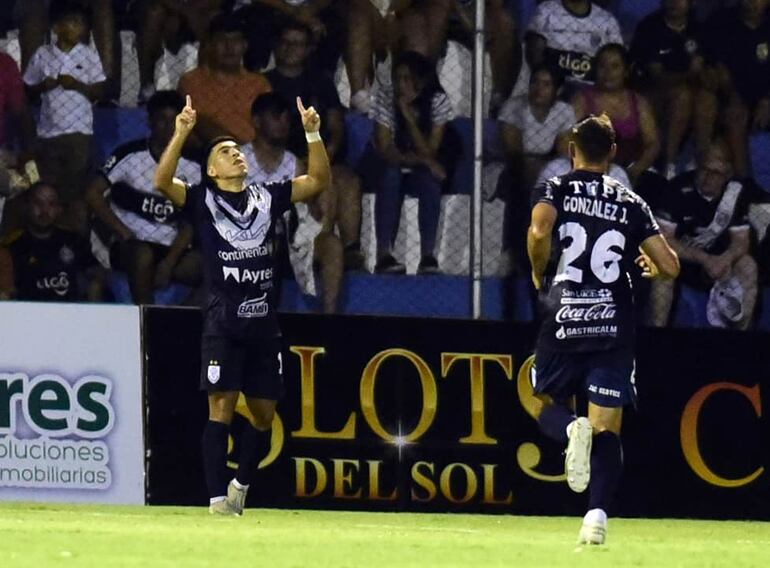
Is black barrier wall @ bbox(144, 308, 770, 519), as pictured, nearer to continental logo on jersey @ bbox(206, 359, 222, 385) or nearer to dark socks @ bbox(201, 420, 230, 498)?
dark socks @ bbox(201, 420, 230, 498)

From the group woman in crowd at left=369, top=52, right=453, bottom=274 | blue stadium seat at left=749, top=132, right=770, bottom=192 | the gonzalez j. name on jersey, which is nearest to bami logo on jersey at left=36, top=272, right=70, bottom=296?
woman in crowd at left=369, top=52, right=453, bottom=274

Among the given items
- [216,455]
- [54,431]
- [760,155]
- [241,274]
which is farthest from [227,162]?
[760,155]

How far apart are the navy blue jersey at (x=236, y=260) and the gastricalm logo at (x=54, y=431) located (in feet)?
5.19

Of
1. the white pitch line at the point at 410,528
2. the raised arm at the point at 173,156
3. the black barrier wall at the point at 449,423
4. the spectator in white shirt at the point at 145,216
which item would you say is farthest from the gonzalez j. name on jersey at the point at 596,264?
the spectator in white shirt at the point at 145,216

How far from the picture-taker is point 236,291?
407 inches

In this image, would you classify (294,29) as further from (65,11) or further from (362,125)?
(65,11)

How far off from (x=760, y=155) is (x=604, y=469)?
5.99 m

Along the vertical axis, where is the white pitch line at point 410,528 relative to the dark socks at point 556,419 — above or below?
below

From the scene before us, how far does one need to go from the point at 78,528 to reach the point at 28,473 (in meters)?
2.71

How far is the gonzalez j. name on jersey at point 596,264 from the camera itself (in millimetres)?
8523

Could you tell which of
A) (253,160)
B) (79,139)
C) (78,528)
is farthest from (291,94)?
(78,528)

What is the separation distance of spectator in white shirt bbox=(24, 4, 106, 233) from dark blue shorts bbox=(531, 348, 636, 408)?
5.21 meters

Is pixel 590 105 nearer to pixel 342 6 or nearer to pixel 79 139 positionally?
pixel 342 6

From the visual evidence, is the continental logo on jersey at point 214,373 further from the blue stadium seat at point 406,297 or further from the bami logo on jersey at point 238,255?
the blue stadium seat at point 406,297
